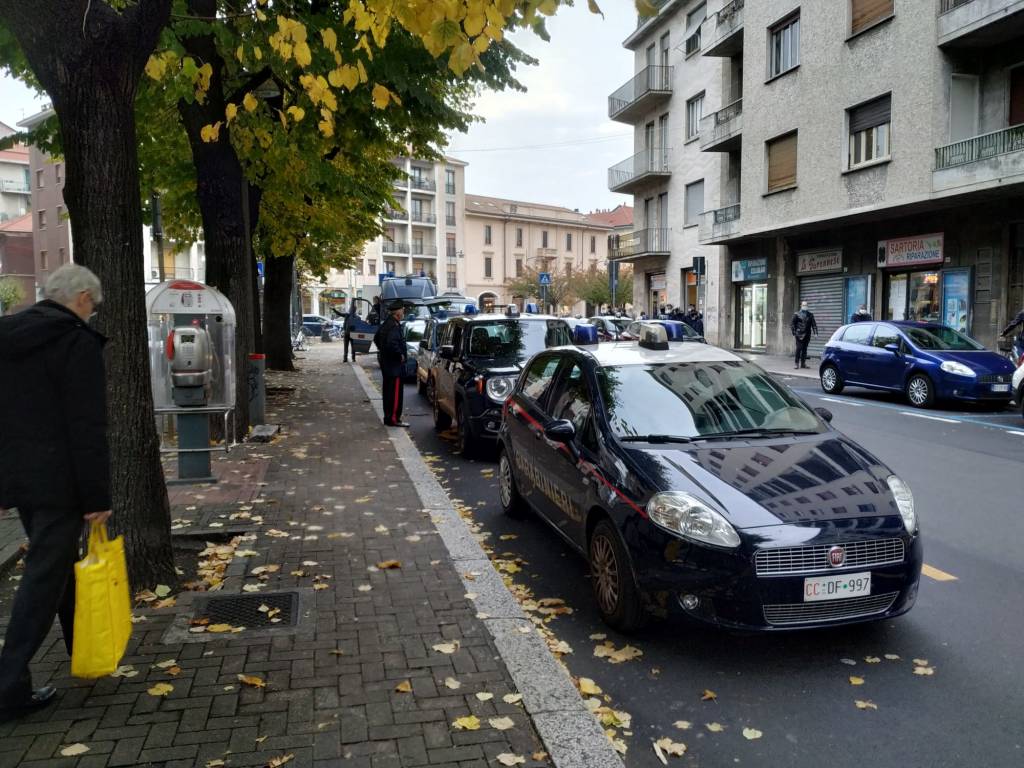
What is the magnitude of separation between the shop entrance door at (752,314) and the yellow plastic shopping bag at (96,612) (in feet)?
92.1

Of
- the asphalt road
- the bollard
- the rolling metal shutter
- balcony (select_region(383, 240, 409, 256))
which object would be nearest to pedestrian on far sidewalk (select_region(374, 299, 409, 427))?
the bollard

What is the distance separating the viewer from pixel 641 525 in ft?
13.8

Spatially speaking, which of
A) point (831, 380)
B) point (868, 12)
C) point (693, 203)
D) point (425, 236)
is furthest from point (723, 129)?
point (425, 236)

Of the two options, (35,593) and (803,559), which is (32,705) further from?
(803,559)

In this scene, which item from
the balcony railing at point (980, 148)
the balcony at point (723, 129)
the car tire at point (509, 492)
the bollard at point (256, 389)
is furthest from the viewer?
the balcony at point (723, 129)

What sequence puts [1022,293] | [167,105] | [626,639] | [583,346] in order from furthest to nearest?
1. [1022,293]
2. [167,105]
3. [583,346]
4. [626,639]

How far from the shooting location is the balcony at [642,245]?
1515 inches

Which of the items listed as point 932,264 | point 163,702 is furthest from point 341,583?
point 932,264

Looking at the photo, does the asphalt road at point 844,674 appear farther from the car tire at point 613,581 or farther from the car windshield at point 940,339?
the car windshield at point 940,339

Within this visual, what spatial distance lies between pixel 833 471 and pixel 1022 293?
57.4ft

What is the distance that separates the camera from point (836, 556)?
3973mm

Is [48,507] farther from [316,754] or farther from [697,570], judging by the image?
[697,570]

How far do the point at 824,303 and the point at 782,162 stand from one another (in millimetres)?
4619

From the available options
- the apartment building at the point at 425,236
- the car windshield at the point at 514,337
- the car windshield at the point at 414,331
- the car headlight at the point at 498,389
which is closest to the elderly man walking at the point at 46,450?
the car headlight at the point at 498,389
